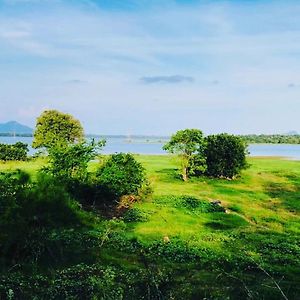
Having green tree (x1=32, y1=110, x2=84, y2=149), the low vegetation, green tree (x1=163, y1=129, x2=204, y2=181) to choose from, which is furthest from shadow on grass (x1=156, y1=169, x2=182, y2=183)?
green tree (x1=32, y1=110, x2=84, y2=149)

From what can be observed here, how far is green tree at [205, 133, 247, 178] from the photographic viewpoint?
49.1m

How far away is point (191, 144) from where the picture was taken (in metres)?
47.5

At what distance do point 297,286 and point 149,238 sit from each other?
28.9 ft

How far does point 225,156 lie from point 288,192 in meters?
10.1

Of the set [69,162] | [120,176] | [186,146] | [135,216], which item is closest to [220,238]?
[135,216]

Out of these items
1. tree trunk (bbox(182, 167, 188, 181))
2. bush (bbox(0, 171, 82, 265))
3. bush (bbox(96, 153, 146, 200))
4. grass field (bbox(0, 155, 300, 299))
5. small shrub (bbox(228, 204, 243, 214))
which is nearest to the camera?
grass field (bbox(0, 155, 300, 299))

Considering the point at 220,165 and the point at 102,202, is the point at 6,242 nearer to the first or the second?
the point at 102,202

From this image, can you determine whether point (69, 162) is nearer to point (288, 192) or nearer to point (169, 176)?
point (169, 176)

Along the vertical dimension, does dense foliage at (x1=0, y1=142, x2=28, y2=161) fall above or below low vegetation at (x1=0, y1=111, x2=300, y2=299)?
above

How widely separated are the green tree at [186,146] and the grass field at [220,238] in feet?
16.9

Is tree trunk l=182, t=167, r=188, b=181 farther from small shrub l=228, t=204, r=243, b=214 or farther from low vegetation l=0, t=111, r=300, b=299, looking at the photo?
small shrub l=228, t=204, r=243, b=214

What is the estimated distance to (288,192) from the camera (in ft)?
134

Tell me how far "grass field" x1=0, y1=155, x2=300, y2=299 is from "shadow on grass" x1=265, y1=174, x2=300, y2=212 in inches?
2.9

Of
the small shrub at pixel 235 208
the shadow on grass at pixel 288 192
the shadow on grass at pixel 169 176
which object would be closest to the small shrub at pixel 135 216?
the small shrub at pixel 235 208
